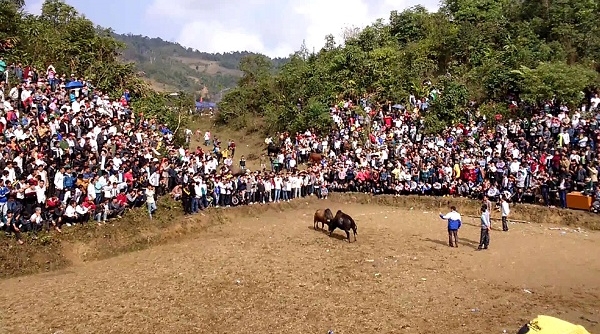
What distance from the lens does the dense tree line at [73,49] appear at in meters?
33.4

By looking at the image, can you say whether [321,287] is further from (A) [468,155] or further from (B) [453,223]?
(A) [468,155]

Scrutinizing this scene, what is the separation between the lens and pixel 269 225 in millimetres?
23031

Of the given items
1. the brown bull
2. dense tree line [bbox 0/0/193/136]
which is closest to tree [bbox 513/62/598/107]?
the brown bull

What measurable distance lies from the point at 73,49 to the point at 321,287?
27.5 meters

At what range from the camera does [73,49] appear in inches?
1387

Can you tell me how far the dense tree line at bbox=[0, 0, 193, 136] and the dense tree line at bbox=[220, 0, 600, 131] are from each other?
8554mm

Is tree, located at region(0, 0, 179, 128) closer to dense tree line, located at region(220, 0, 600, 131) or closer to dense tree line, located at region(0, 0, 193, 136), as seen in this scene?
dense tree line, located at region(0, 0, 193, 136)

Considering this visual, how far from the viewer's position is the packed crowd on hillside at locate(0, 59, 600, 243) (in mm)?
19109

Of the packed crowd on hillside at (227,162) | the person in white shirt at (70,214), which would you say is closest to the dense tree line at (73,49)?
the packed crowd on hillside at (227,162)

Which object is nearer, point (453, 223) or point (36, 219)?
point (36, 219)

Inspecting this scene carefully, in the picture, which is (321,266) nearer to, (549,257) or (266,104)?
Answer: (549,257)

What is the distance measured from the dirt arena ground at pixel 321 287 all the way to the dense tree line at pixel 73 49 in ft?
59.2

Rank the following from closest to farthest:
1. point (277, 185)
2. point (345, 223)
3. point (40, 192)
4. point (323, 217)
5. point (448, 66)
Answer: point (40, 192), point (345, 223), point (323, 217), point (277, 185), point (448, 66)

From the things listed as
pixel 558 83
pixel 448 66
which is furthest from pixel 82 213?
pixel 448 66
